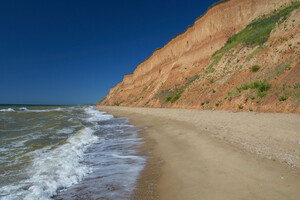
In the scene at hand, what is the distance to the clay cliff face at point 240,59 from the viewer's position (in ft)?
37.2

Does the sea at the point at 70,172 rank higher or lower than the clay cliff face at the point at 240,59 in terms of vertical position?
lower

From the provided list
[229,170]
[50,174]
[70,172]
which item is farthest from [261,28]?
[50,174]

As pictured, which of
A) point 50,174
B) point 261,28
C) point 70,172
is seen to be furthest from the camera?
point 261,28

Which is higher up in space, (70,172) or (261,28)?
(261,28)

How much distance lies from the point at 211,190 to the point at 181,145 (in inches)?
116

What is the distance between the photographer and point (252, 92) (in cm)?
1245

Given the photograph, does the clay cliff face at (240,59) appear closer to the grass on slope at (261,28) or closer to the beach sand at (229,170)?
the grass on slope at (261,28)

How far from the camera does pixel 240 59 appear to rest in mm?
18922

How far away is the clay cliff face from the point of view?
11336 millimetres

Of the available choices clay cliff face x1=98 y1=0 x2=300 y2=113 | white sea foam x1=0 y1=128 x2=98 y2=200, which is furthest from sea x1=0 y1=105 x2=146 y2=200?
clay cliff face x1=98 y1=0 x2=300 y2=113

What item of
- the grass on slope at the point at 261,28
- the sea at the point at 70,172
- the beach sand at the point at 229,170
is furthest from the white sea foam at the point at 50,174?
the grass on slope at the point at 261,28

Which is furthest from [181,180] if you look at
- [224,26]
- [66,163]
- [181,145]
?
[224,26]

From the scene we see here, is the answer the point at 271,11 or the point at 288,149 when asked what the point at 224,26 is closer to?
the point at 271,11

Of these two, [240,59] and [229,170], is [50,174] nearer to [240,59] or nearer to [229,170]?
[229,170]
